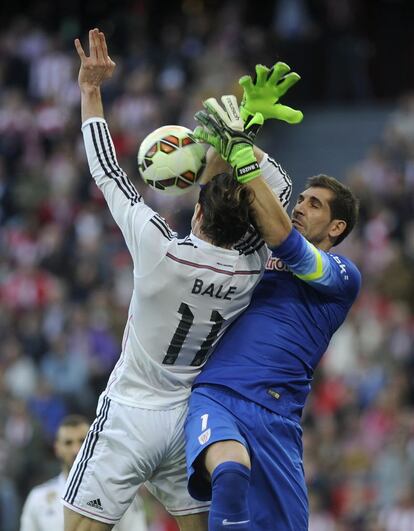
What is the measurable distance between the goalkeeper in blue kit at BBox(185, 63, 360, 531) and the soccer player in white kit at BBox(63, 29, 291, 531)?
0.42 feet

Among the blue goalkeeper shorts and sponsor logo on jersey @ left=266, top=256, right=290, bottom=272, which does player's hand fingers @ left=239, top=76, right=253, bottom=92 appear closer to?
sponsor logo on jersey @ left=266, top=256, right=290, bottom=272

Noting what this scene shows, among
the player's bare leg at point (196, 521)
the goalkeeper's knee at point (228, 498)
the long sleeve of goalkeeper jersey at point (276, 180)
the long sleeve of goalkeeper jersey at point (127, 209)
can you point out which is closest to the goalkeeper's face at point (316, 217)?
the long sleeve of goalkeeper jersey at point (276, 180)

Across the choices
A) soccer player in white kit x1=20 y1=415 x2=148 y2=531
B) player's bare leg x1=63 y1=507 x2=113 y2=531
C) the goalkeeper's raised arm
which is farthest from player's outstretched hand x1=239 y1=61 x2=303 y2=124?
soccer player in white kit x1=20 y1=415 x2=148 y2=531

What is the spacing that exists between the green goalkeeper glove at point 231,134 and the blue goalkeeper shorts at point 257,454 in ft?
3.39

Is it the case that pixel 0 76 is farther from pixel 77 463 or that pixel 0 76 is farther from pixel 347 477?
pixel 77 463

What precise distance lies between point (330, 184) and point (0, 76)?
14.2 meters

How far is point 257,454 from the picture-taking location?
6.07 m

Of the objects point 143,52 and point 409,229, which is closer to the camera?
point 409,229

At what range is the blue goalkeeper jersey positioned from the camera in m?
6.16

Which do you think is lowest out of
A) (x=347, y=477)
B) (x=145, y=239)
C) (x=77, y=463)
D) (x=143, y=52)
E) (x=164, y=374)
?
(x=347, y=477)

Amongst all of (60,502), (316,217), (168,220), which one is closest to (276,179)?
(316,217)

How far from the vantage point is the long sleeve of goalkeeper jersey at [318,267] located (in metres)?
6.02

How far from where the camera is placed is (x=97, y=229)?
16.6m

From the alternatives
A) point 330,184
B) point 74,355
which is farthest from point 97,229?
point 330,184
